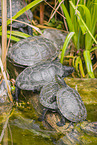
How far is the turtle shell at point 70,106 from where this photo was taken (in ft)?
6.47

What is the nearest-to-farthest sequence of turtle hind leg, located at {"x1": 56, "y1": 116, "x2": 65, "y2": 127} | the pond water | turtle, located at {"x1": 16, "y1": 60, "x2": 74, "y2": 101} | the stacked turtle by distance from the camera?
the pond water, turtle hind leg, located at {"x1": 56, "y1": 116, "x2": 65, "y2": 127}, the stacked turtle, turtle, located at {"x1": 16, "y1": 60, "x2": 74, "y2": 101}

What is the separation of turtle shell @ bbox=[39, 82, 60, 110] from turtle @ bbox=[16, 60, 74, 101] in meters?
0.30

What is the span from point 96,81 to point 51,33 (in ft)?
6.57

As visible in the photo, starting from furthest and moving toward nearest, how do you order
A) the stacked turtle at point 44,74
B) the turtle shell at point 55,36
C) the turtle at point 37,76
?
1. the turtle shell at point 55,36
2. the turtle at point 37,76
3. the stacked turtle at point 44,74

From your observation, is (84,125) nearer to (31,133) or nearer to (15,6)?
(31,133)

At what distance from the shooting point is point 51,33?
4.47 meters

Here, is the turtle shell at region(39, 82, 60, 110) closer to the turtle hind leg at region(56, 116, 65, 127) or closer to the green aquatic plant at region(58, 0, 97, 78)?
the turtle hind leg at region(56, 116, 65, 127)

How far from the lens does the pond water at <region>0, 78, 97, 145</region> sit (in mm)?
1642

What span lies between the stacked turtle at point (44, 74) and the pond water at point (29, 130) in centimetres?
19

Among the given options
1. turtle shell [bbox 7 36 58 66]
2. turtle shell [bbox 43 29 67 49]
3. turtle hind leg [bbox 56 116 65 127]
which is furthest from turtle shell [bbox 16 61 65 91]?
turtle shell [bbox 43 29 67 49]

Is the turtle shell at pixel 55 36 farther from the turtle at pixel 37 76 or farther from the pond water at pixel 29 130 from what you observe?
the pond water at pixel 29 130

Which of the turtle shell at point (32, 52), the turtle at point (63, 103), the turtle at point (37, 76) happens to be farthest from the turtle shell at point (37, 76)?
the turtle at point (63, 103)

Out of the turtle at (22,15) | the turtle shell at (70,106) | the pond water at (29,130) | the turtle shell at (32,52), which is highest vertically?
the turtle at (22,15)

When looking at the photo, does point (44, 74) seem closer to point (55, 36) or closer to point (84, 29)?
point (84, 29)
